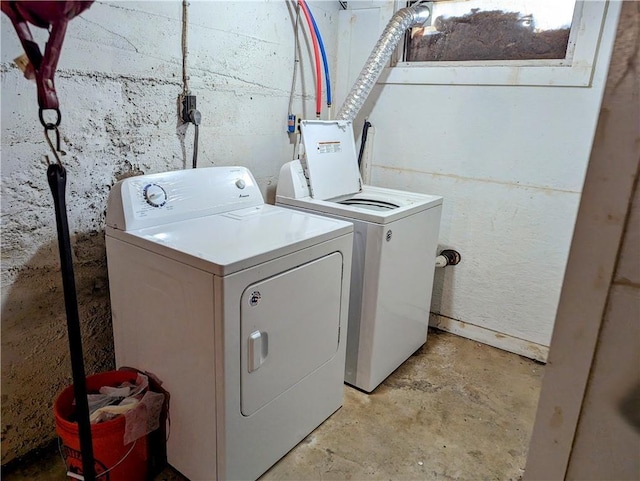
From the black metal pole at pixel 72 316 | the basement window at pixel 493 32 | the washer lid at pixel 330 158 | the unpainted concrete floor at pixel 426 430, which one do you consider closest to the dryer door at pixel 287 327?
the unpainted concrete floor at pixel 426 430

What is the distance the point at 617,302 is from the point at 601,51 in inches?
75.4

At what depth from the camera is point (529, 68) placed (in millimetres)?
2305

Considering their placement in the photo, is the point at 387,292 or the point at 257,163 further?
the point at 257,163

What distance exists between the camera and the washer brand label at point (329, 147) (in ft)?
7.68

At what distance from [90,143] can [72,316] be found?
2.56 feet

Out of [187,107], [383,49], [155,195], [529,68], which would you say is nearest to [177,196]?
[155,195]

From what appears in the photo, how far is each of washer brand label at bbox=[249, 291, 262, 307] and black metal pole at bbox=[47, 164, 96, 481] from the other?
493 millimetres

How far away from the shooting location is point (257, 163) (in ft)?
8.11

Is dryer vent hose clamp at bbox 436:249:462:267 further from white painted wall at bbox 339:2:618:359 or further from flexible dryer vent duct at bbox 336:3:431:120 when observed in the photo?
flexible dryer vent duct at bbox 336:3:431:120

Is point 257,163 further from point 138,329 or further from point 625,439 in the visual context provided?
point 625,439

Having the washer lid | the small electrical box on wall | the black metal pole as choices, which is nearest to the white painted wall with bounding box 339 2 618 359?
the washer lid

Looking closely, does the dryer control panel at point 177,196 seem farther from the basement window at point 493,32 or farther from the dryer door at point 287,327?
the basement window at point 493,32

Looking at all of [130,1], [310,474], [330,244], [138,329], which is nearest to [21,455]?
[138,329]

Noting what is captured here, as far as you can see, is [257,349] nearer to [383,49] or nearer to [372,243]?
[372,243]
